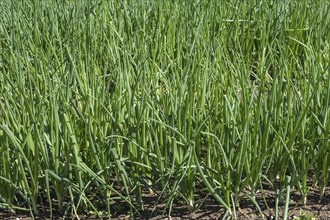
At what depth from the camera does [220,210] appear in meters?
1.95

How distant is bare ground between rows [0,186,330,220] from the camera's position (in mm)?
1938

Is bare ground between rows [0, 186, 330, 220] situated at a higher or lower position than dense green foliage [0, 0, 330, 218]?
lower

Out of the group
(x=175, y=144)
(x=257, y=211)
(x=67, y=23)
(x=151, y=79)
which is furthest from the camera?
(x=67, y=23)

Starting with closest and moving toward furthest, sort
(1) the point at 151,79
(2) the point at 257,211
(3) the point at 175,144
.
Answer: (3) the point at 175,144 → (2) the point at 257,211 → (1) the point at 151,79

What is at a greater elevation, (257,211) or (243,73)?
(243,73)

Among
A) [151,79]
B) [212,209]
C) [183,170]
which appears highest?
[151,79]

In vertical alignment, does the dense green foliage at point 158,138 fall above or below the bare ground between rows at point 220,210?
above

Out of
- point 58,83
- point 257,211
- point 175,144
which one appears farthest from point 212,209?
point 58,83

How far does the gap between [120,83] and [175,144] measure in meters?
0.33

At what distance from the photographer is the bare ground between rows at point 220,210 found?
6.36 ft

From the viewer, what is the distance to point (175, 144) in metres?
1.83

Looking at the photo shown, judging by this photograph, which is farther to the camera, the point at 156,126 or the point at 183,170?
the point at 156,126

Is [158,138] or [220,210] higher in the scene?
[158,138]

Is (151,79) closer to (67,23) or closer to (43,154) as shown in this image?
(43,154)
